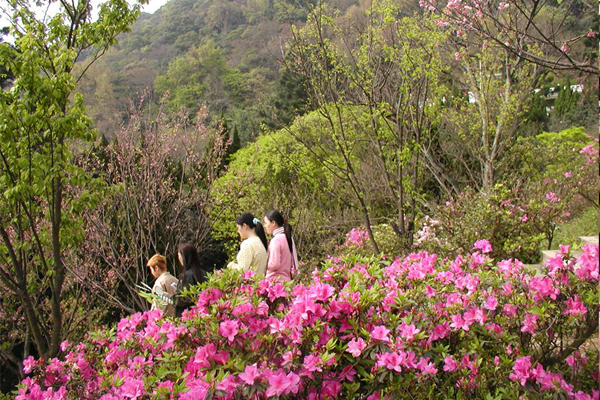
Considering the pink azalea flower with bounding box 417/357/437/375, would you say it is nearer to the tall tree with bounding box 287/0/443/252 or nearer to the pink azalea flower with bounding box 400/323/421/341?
the pink azalea flower with bounding box 400/323/421/341

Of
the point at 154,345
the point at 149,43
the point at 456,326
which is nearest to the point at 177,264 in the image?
the point at 154,345

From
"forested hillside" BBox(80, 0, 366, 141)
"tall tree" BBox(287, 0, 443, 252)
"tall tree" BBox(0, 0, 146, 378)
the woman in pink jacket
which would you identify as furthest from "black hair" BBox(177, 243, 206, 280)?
"forested hillside" BBox(80, 0, 366, 141)

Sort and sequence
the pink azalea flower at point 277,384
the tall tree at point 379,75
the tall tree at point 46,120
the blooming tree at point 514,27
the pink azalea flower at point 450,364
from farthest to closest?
the tall tree at point 379,75, the tall tree at point 46,120, the blooming tree at point 514,27, the pink azalea flower at point 450,364, the pink azalea flower at point 277,384

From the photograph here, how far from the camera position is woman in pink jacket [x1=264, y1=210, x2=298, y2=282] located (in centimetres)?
362

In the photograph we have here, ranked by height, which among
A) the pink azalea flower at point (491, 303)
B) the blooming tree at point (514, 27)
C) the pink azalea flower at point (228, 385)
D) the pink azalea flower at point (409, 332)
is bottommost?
the pink azalea flower at point (491, 303)

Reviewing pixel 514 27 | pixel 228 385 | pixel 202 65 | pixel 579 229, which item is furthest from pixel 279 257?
pixel 202 65

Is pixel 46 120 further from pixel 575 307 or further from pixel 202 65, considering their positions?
pixel 202 65

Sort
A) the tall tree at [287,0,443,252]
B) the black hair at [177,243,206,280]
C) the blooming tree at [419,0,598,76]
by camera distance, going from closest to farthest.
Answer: the blooming tree at [419,0,598,76]
the black hair at [177,243,206,280]
the tall tree at [287,0,443,252]

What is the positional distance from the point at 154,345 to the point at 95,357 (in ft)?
1.62

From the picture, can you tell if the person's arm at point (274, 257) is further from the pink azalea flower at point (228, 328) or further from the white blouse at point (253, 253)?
the pink azalea flower at point (228, 328)

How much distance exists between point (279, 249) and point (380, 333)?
1986 mm

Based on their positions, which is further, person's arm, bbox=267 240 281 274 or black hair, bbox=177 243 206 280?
black hair, bbox=177 243 206 280

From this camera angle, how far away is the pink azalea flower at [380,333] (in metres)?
1.68

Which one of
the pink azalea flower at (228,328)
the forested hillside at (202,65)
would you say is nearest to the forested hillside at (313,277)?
the pink azalea flower at (228,328)
